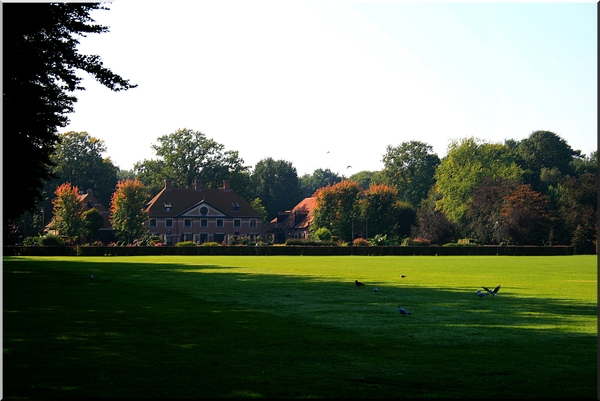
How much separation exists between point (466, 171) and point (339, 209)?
2344cm

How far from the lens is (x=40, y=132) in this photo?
2283 cm

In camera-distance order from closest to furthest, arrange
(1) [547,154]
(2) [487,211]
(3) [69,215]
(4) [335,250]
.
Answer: (4) [335,250], (3) [69,215], (2) [487,211], (1) [547,154]

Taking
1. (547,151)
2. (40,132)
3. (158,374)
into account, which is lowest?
(158,374)

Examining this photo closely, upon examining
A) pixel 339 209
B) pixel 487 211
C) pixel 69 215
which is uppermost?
pixel 339 209

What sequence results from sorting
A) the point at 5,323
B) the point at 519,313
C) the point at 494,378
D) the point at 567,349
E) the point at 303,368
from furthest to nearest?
the point at 519,313
the point at 5,323
the point at 567,349
the point at 303,368
the point at 494,378

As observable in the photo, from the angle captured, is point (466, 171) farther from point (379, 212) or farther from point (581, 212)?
point (581, 212)

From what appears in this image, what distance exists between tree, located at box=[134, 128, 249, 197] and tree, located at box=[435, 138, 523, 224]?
118ft

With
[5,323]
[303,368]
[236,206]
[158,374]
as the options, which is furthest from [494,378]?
[236,206]

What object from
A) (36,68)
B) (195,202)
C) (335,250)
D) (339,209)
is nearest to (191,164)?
(195,202)

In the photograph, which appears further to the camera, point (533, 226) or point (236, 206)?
point (236, 206)

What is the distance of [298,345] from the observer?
13781 millimetres

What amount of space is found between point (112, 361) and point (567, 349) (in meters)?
7.52

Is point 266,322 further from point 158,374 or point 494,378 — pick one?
point 494,378

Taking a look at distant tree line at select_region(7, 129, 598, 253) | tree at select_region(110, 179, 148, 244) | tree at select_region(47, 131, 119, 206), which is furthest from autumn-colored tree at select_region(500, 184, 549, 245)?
tree at select_region(47, 131, 119, 206)
